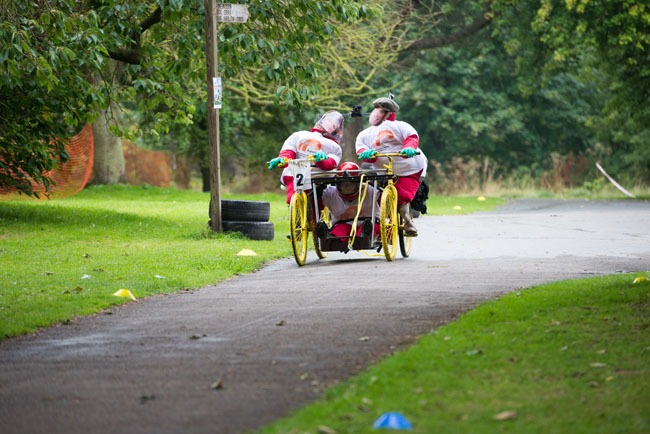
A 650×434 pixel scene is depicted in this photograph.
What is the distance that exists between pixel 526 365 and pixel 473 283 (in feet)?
14.9

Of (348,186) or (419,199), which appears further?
(419,199)

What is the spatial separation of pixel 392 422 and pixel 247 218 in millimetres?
13028

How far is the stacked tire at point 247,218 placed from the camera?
18.1 m

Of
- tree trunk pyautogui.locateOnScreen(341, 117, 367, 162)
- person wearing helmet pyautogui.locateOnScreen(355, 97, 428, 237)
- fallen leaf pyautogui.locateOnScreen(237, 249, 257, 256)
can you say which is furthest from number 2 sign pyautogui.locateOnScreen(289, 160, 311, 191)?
tree trunk pyautogui.locateOnScreen(341, 117, 367, 162)

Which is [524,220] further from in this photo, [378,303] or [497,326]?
[497,326]

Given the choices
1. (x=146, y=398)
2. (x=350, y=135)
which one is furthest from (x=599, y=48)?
(x=146, y=398)

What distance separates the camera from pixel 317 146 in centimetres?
1478

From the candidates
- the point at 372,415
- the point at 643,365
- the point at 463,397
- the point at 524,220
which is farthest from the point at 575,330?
the point at 524,220

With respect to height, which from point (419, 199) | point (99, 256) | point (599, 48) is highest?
point (599, 48)

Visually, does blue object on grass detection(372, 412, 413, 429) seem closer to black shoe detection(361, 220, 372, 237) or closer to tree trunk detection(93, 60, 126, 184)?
black shoe detection(361, 220, 372, 237)

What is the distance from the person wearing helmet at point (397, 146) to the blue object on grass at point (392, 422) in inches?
365

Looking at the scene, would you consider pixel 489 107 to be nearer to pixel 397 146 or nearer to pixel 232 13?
pixel 232 13

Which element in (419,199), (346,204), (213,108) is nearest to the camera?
(346,204)

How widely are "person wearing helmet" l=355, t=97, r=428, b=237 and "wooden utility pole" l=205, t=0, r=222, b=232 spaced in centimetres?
342
